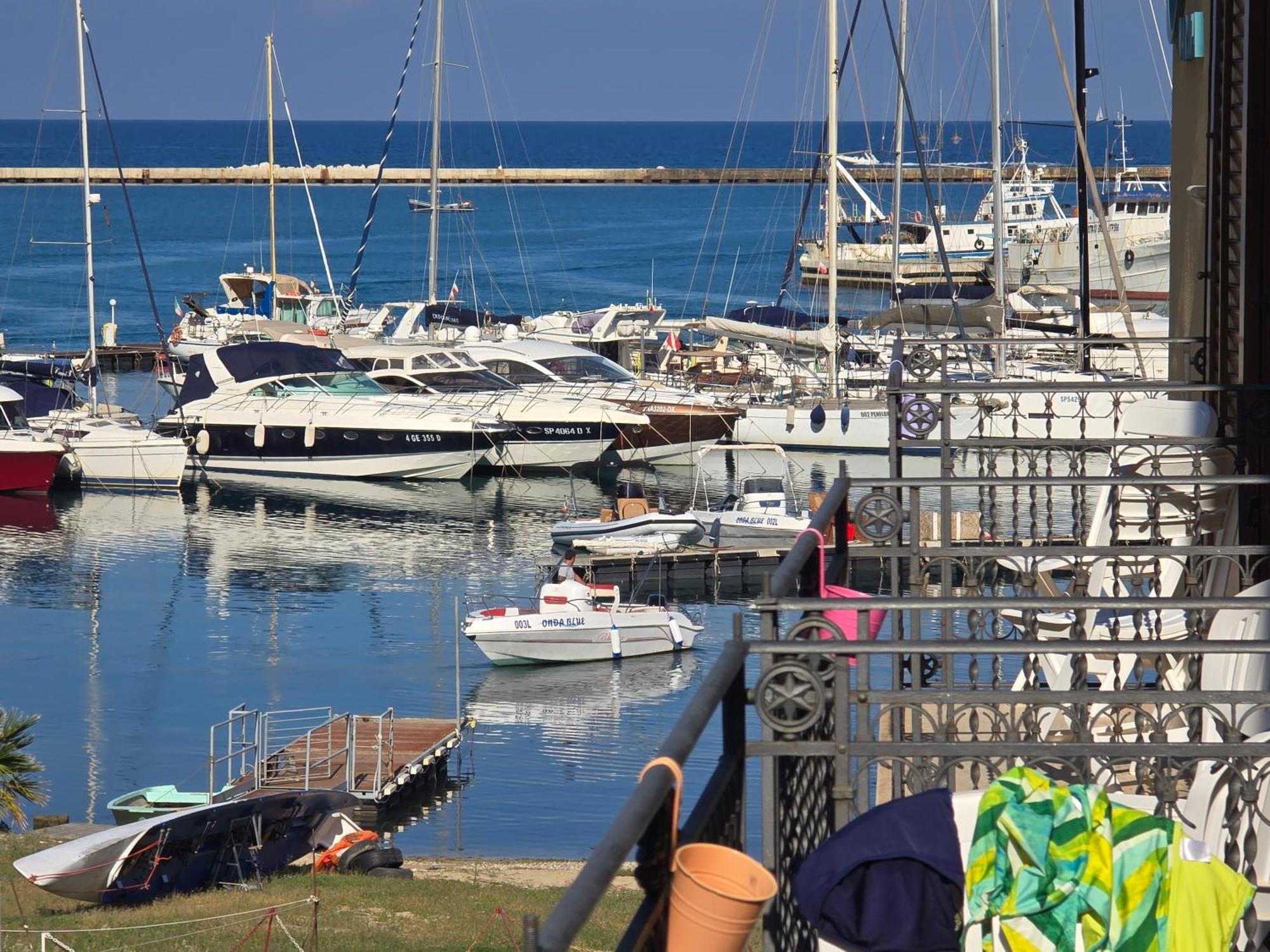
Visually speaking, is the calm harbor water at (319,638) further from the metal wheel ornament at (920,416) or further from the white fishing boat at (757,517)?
the metal wheel ornament at (920,416)

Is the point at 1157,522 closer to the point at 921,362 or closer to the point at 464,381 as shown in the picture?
the point at 921,362

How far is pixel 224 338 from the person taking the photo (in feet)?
170

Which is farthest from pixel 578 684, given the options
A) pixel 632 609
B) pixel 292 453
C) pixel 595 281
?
pixel 595 281

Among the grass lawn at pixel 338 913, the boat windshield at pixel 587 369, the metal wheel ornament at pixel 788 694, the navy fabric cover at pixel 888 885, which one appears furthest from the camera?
the boat windshield at pixel 587 369

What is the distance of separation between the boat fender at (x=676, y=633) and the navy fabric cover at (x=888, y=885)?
23178 millimetres

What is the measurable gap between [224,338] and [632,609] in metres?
28.6

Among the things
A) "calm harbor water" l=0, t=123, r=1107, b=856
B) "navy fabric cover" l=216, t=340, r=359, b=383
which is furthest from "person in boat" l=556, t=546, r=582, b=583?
"navy fabric cover" l=216, t=340, r=359, b=383

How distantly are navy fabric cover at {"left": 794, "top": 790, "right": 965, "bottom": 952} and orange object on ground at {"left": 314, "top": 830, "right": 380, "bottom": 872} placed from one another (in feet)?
48.8

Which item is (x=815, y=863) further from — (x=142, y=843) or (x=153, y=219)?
(x=153, y=219)

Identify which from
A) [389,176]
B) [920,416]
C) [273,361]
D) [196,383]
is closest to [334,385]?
[273,361]

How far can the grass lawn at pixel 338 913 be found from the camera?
46.4ft

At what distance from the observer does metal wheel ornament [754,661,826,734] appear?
3.76 metres

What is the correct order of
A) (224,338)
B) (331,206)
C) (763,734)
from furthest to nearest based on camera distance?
1. (331,206)
2. (224,338)
3. (763,734)

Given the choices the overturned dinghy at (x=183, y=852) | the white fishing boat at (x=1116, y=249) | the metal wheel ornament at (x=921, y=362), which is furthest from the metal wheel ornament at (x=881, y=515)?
the white fishing boat at (x=1116, y=249)
